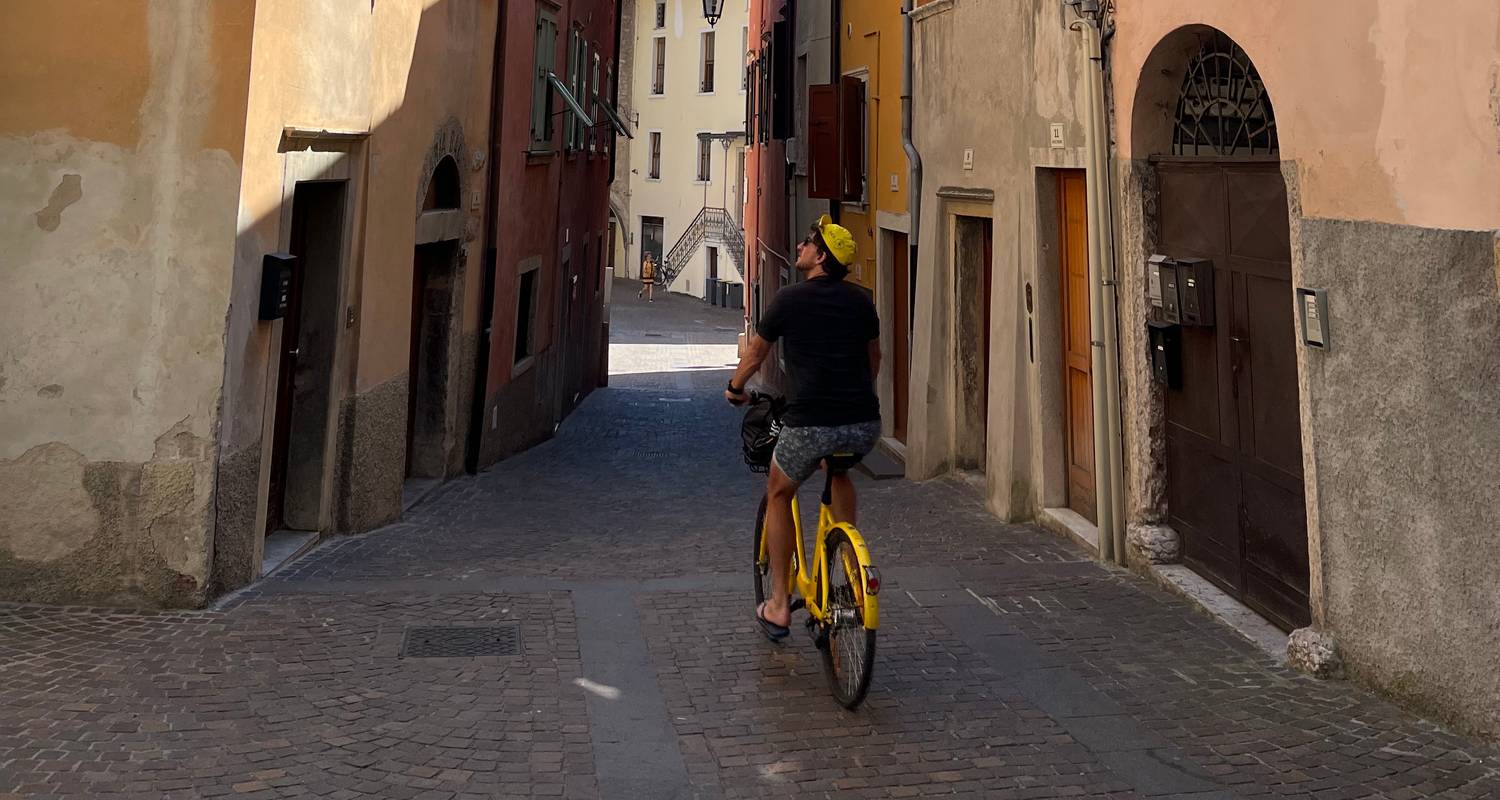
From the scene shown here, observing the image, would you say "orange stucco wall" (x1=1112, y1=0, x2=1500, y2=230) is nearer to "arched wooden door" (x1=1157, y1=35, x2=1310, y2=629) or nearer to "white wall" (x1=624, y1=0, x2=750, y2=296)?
"arched wooden door" (x1=1157, y1=35, x2=1310, y2=629)

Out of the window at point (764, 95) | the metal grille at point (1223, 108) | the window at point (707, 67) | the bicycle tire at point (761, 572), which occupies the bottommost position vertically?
the bicycle tire at point (761, 572)

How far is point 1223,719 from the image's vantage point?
5.20 metres

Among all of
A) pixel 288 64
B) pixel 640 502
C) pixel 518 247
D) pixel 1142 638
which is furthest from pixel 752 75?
pixel 1142 638

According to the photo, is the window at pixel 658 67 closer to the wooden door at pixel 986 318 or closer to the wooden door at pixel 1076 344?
the wooden door at pixel 986 318

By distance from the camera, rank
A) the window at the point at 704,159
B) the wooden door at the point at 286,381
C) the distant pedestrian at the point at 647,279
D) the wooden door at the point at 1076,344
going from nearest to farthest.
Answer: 1. the wooden door at the point at 286,381
2. the wooden door at the point at 1076,344
3. the distant pedestrian at the point at 647,279
4. the window at the point at 704,159

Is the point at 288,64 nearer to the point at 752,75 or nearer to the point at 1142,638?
the point at 1142,638

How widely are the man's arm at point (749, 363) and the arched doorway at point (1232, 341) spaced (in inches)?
94.7

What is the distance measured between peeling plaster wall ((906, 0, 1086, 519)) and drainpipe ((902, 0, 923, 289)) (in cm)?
30

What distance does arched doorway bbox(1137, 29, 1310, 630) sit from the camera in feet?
20.8

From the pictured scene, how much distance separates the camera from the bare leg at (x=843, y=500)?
5719mm

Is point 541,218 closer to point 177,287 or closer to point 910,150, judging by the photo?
point 910,150

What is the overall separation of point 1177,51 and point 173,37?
5.05 meters

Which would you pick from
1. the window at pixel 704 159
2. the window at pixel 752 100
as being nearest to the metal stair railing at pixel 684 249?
the window at pixel 704 159

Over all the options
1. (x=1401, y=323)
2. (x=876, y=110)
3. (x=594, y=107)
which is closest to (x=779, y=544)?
(x=1401, y=323)
